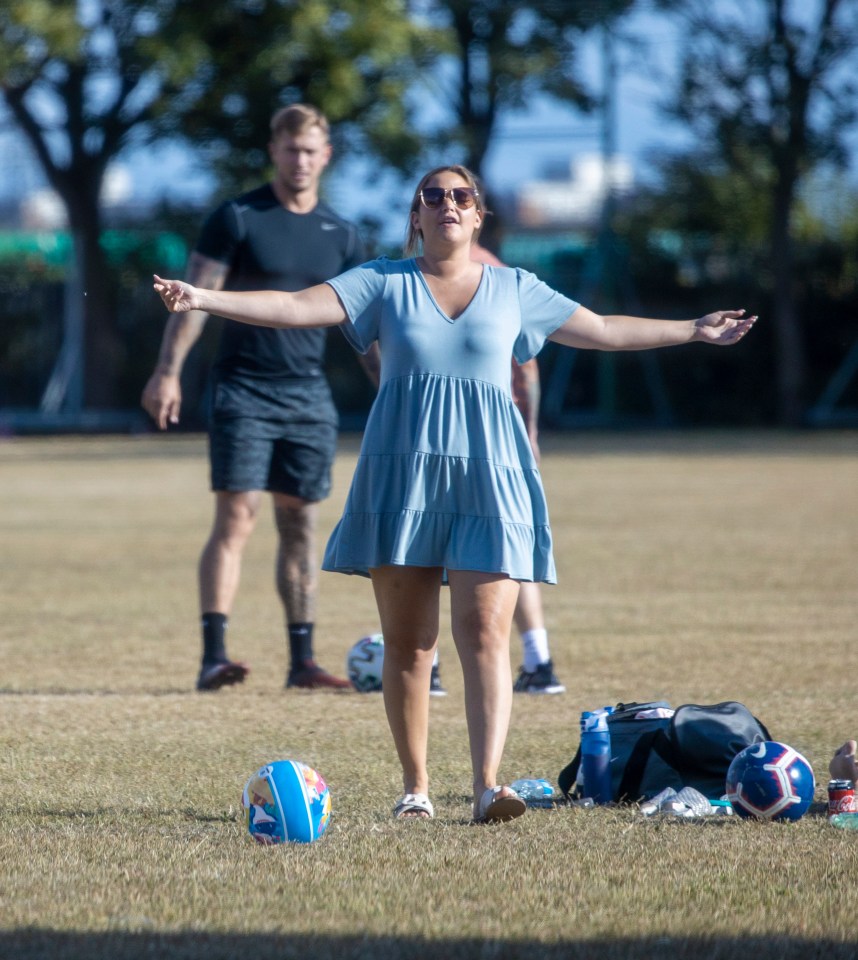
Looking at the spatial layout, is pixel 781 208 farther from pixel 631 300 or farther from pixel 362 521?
pixel 362 521

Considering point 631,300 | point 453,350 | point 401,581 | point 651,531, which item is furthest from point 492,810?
point 631,300

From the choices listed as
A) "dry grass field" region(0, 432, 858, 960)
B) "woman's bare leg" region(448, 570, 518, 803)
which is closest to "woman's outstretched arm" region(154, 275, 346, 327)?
"woman's bare leg" region(448, 570, 518, 803)

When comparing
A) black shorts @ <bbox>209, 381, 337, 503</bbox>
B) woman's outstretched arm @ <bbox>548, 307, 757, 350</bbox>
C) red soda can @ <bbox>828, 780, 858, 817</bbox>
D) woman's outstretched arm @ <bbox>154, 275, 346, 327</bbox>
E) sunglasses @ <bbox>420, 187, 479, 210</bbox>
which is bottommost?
red soda can @ <bbox>828, 780, 858, 817</bbox>

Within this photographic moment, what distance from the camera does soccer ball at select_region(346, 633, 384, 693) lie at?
7.28 metres

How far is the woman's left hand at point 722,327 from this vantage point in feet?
16.6

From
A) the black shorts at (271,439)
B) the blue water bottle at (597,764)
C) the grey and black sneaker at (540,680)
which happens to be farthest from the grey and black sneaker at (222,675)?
the blue water bottle at (597,764)

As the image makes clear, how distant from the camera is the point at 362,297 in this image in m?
4.85

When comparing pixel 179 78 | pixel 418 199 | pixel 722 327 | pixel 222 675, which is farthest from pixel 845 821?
pixel 179 78

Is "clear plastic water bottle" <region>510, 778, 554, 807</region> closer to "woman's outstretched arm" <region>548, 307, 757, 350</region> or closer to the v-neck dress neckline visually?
"woman's outstretched arm" <region>548, 307, 757, 350</region>

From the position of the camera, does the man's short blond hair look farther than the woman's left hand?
Yes

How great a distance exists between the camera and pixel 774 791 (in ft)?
15.7

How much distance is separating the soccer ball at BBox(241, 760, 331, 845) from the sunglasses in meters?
1.71

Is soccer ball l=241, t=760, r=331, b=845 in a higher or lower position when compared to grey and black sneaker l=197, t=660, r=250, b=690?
higher

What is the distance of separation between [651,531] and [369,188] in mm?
21041
